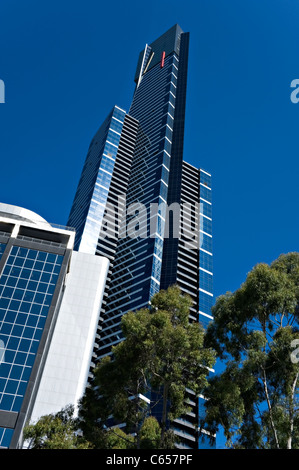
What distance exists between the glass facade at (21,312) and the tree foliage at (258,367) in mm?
25201

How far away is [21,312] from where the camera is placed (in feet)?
151

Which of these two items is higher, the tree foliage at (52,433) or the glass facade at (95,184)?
the glass facade at (95,184)

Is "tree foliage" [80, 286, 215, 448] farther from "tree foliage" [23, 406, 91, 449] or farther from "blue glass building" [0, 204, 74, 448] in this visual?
"blue glass building" [0, 204, 74, 448]

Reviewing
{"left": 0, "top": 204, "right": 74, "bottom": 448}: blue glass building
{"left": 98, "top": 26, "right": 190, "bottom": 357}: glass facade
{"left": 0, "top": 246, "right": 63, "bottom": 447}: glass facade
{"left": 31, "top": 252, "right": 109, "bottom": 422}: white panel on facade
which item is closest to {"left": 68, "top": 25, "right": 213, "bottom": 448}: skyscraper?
{"left": 98, "top": 26, "right": 190, "bottom": 357}: glass facade

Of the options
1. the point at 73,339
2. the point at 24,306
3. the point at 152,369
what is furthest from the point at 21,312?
the point at 73,339

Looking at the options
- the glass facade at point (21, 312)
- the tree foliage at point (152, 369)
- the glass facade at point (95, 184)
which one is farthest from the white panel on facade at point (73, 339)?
the tree foliage at point (152, 369)

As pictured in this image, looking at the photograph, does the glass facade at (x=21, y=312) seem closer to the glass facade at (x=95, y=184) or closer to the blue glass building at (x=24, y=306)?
the blue glass building at (x=24, y=306)

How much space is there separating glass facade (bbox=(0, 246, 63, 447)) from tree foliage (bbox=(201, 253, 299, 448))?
992 inches

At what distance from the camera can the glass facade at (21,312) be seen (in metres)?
40.7

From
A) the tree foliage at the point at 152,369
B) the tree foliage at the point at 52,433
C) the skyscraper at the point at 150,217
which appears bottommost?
the tree foliage at the point at 52,433

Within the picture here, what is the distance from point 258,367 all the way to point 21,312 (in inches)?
1283

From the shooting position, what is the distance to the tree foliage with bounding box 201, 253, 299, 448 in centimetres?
1945
